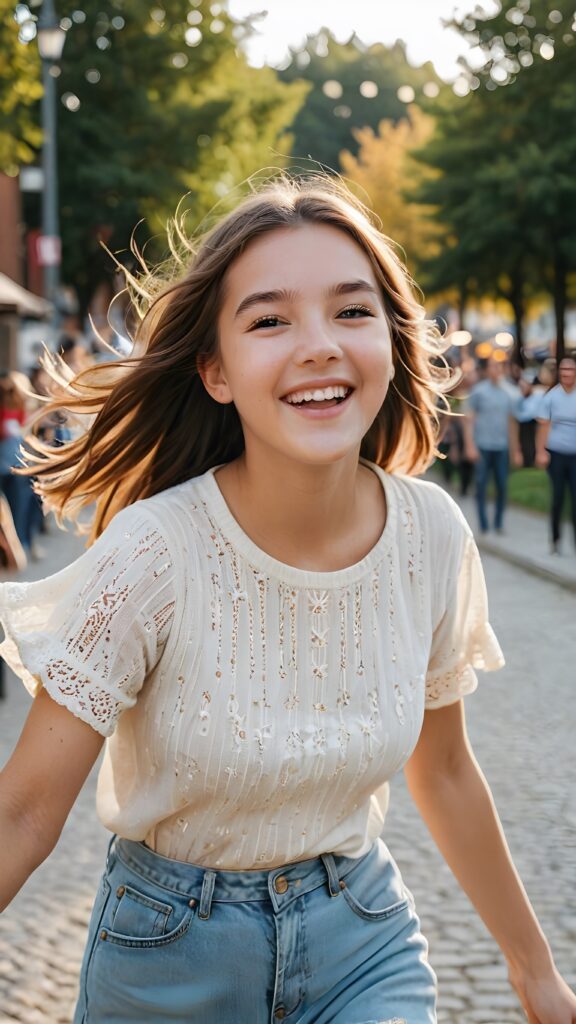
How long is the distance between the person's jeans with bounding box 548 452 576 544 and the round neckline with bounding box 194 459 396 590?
1237cm

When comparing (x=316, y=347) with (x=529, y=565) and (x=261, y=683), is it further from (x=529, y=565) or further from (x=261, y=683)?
(x=529, y=565)

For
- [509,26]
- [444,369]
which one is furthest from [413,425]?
[509,26]

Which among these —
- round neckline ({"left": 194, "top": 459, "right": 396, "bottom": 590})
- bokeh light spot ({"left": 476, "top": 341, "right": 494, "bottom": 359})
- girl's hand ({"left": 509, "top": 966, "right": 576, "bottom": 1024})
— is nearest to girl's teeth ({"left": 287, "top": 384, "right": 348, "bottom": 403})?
round neckline ({"left": 194, "top": 459, "right": 396, "bottom": 590})

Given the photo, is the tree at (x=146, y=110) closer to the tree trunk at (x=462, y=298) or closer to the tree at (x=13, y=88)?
the tree trunk at (x=462, y=298)

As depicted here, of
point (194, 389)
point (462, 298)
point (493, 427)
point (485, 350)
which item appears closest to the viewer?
point (194, 389)

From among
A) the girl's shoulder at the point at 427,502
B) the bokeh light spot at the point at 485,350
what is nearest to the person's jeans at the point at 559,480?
the bokeh light spot at the point at 485,350

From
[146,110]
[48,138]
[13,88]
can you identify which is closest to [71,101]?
[146,110]

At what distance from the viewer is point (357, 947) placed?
7.09 ft

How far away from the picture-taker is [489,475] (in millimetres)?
17125

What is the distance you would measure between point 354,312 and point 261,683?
1.81 ft

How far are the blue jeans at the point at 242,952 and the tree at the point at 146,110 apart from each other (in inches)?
1342

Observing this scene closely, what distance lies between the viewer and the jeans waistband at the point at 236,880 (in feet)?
6.97

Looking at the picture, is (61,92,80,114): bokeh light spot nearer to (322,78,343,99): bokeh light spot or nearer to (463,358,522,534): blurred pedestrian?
(463,358,522,534): blurred pedestrian

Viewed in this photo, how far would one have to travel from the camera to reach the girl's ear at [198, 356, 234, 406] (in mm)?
2334
